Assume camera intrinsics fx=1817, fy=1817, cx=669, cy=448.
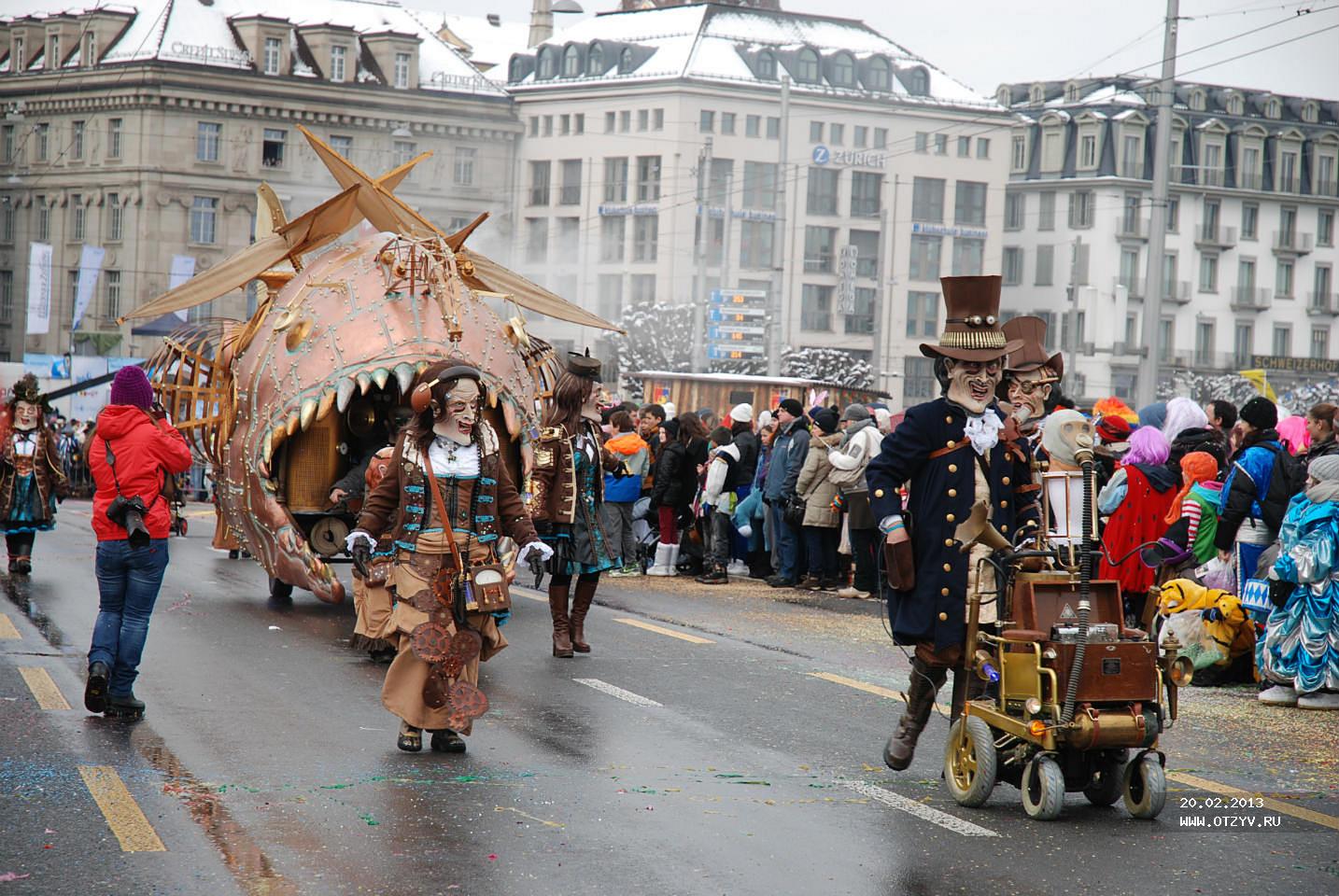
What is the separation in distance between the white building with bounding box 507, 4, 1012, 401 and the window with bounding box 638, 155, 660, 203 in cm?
7

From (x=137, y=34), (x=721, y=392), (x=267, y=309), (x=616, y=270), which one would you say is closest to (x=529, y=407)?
(x=267, y=309)

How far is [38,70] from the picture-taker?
59000 mm

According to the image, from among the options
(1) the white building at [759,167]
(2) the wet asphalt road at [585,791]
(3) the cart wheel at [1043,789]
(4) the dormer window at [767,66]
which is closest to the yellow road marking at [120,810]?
(2) the wet asphalt road at [585,791]

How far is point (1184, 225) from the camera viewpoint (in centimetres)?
7925

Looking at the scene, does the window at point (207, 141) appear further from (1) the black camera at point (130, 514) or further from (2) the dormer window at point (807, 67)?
(1) the black camera at point (130, 514)

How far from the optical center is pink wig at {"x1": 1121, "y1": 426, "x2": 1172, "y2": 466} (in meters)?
12.8

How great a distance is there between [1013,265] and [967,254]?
380 cm

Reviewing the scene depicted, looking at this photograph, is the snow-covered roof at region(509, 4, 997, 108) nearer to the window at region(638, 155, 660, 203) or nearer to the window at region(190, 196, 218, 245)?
the window at region(638, 155, 660, 203)

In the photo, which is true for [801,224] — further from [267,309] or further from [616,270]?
[267,309]

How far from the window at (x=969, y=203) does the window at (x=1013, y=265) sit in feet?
13.0

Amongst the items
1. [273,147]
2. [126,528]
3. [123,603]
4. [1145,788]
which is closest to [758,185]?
[273,147]

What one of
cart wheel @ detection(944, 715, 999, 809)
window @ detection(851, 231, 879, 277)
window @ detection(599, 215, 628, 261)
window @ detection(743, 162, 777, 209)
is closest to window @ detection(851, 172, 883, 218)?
window @ detection(851, 231, 879, 277)

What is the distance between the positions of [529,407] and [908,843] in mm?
7124

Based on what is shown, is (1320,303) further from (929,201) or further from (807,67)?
(807,67)
